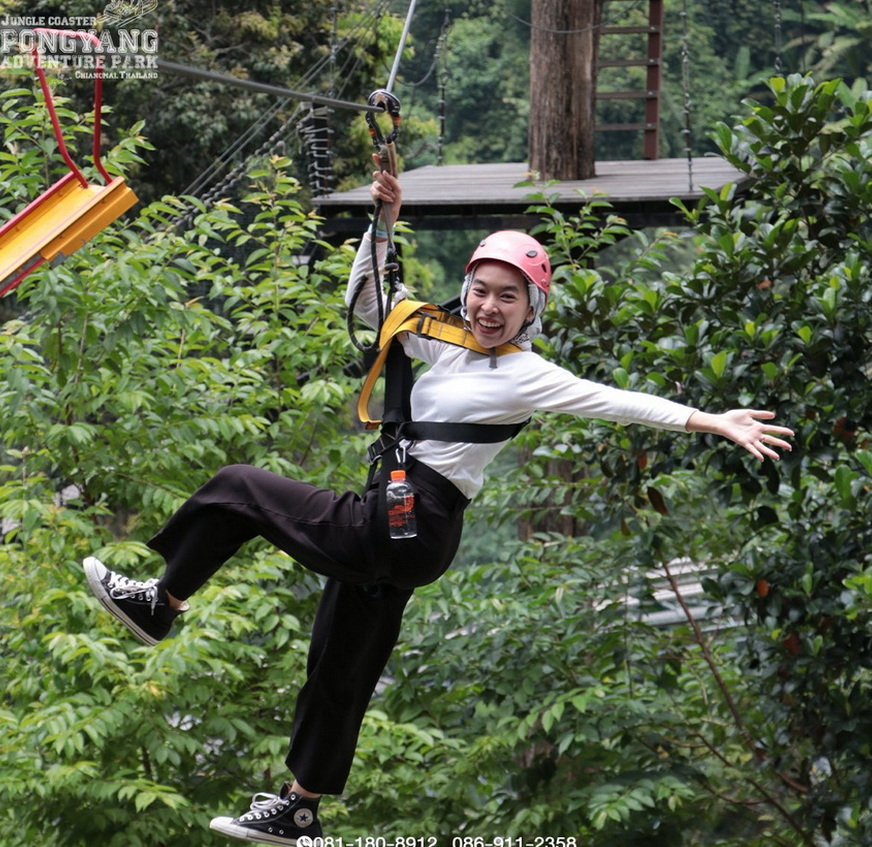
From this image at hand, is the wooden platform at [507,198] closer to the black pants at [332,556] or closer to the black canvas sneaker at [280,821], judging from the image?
the black pants at [332,556]

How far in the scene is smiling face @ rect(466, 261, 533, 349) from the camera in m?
3.30

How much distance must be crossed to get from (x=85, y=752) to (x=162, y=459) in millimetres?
1105

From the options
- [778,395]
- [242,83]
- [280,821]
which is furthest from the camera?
[778,395]

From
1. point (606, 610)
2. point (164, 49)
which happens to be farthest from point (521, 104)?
point (606, 610)

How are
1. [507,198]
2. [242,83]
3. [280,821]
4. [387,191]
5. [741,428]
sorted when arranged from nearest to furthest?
[741,428]
[242,83]
[387,191]
[280,821]
[507,198]

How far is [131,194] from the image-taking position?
325cm

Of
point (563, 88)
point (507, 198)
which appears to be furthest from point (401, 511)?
point (563, 88)

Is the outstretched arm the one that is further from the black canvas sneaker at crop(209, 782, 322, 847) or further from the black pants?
the black canvas sneaker at crop(209, 782, 322, 847)

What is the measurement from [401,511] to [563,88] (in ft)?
17.2

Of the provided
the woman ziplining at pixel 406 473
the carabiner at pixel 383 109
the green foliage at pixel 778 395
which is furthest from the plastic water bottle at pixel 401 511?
the green foliage at pixel 778 395

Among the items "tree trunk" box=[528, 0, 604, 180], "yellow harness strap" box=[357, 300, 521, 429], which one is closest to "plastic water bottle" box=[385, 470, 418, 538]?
"yellow harness strap" box=[357, 300, 521, 429]

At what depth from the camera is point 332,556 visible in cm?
336

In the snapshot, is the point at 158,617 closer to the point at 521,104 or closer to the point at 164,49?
the point at 164,49

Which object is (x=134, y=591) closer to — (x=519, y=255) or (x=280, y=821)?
(x=280, y=821)
